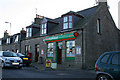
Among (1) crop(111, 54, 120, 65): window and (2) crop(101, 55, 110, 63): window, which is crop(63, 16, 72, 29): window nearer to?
(2) crop(101, 55, 110, 63): window

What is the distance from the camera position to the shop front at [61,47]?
720 inches

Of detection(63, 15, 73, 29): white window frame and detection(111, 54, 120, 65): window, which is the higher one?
detection(63, 15, 73, 29): white window frame

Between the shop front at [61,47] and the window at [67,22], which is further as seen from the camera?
the window at [67,22]

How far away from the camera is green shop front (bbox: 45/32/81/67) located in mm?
18038

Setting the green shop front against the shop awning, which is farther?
the green shop front

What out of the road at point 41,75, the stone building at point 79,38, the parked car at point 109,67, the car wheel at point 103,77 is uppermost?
the stone building at point 79,38

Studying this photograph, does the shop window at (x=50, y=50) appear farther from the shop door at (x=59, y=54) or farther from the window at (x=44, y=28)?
the window at (x=44, y=28)

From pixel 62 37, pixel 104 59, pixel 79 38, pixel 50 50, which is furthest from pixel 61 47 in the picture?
pixel 104 59

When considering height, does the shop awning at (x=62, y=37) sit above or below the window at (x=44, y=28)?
below

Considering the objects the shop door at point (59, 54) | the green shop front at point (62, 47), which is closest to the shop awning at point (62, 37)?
the green shop front at point (62, 47)

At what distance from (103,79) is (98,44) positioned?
40.1ft

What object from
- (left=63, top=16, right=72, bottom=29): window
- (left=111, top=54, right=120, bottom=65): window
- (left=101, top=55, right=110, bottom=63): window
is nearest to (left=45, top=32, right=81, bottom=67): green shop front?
(left=63, top=16, right=72, bottom=29): window

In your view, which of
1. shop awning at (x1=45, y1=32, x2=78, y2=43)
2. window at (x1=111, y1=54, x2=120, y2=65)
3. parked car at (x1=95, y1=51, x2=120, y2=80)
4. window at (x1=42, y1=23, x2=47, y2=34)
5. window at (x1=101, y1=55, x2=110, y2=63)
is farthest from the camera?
window at (x1=42, y1=23, x2=47, y2=34)

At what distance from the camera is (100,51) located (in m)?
18.8
